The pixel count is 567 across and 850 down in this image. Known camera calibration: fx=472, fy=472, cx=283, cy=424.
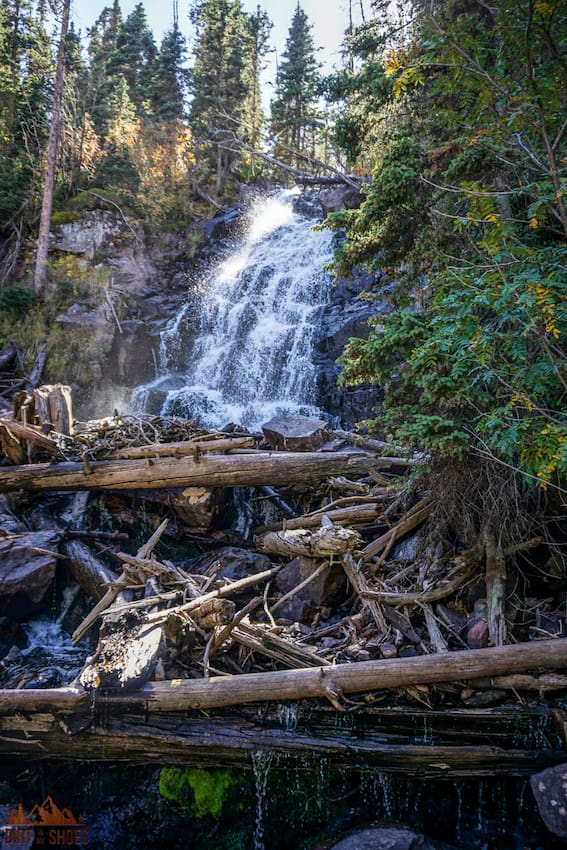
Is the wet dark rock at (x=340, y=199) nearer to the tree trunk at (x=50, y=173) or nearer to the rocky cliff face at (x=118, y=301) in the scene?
the rocky cliff face at (x=118, y=301)

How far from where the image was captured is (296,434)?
9.20 m

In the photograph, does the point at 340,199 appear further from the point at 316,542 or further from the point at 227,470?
the point at 316,542

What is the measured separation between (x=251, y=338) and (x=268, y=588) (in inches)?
471

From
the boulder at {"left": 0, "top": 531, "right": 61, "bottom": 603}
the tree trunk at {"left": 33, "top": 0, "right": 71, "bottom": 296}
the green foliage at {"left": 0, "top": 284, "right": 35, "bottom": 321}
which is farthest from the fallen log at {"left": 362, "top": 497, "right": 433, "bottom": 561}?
the tree trunk at {"left": 33, "top": 0, "right": 71, "bottom": 296}

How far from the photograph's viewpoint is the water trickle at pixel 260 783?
4203 mm

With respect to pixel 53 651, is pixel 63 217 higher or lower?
higher

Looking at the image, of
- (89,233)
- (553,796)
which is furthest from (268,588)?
(89,233)

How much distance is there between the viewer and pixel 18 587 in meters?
7.02

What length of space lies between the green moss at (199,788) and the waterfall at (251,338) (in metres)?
10.5

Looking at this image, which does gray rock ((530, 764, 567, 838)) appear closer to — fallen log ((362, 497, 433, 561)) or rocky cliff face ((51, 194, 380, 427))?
fallen log ((362, 497, 433, 561))

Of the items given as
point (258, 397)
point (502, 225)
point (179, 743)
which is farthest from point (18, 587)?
point (258, 397)

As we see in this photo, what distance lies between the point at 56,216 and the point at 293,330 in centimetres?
1191

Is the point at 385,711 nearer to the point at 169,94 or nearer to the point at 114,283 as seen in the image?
the point at 114,283

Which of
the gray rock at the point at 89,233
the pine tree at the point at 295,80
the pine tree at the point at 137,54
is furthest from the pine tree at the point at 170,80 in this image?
the gray rock at the point at 89,233
